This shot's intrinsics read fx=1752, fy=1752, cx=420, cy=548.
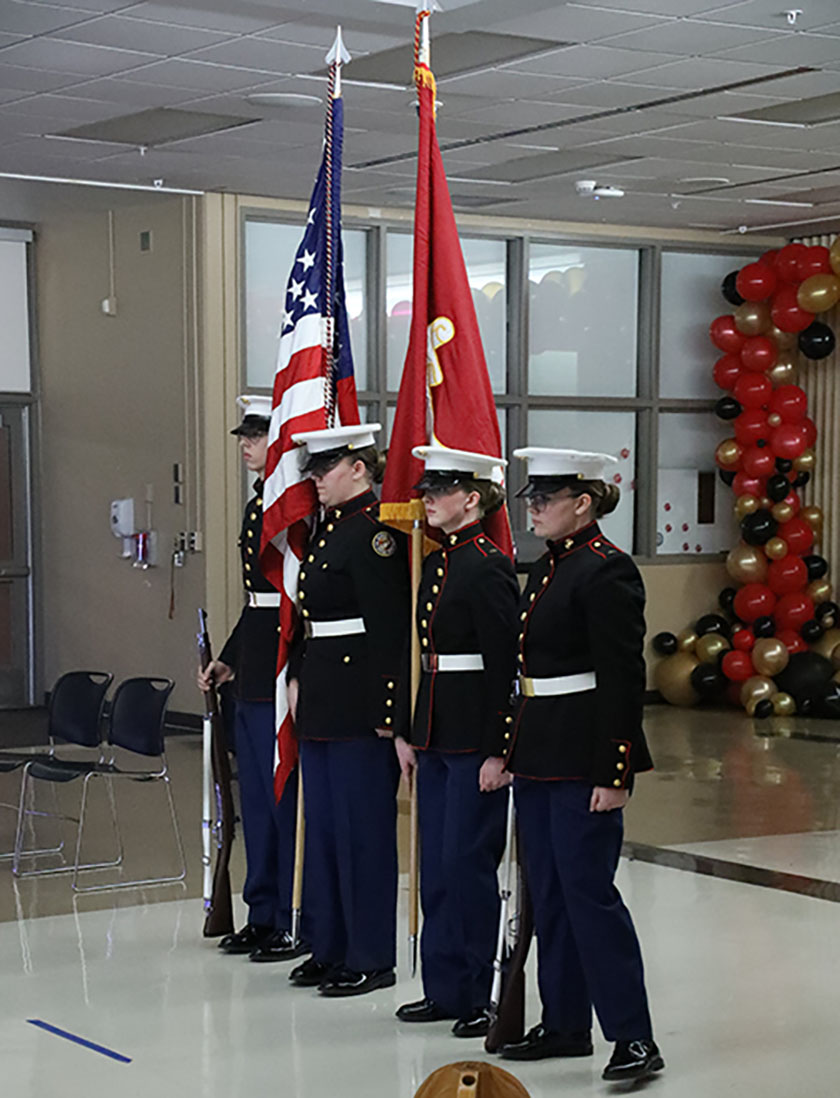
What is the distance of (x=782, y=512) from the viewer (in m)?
11.6

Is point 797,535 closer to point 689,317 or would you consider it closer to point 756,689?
point 756,689

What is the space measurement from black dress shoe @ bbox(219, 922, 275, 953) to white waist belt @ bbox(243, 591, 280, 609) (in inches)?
40.5

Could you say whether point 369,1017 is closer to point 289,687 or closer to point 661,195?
point 289,687

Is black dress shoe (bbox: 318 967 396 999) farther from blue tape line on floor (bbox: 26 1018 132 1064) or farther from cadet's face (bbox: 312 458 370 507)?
cadet's face (bbox: 312 458 370 507)

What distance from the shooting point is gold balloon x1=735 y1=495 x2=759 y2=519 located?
38.4ft

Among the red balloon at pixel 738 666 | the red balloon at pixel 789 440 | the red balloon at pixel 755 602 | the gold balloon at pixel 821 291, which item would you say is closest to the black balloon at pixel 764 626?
the red balloon at pixel 755 602

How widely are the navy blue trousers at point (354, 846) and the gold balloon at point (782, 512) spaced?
6949mm

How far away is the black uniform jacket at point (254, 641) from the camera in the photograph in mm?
5656

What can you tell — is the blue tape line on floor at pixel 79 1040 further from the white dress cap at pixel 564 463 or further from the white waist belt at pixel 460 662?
the white dress cap at pixel 564 463

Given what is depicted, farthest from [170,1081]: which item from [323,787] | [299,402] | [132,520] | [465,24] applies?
[132,520]

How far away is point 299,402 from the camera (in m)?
5.43

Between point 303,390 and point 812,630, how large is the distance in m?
6.75

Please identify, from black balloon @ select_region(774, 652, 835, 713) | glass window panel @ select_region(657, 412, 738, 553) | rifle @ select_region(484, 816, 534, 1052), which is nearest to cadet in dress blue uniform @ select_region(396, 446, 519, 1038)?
rifle @ select_region(484, 816, 534, 1052)

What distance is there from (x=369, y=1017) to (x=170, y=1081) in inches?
27.2
